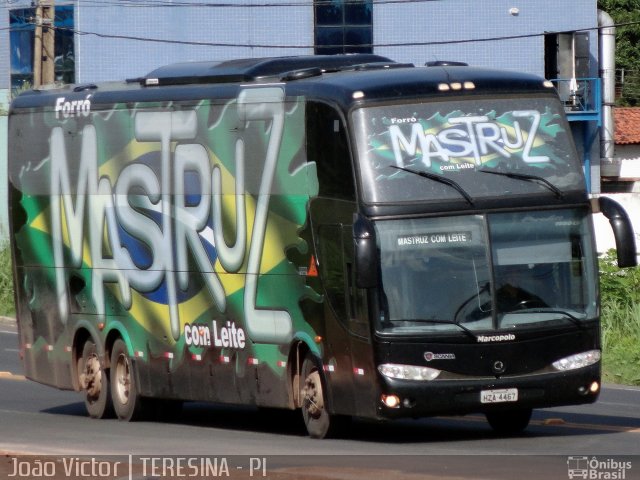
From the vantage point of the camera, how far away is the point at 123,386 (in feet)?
55.5

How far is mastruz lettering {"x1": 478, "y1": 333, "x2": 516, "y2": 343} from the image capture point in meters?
12.8

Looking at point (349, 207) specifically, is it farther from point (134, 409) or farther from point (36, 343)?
point (36, 343)

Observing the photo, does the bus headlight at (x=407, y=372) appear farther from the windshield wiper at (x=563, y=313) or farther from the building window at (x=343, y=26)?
the building window at (x=343, y=26)

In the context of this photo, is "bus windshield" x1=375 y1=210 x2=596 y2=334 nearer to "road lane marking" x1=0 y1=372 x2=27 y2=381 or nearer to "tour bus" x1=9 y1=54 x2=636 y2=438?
"tour bus" x1=9 y1=54 x2=636 y2=438

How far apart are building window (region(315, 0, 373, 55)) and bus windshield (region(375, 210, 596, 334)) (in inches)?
1400

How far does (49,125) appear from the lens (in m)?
17.7

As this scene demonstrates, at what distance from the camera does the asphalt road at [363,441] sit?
11.2m

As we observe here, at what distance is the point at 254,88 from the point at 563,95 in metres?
36.4

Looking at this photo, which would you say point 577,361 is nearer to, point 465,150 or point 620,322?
point 465,150

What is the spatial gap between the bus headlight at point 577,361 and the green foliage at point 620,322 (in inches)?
331

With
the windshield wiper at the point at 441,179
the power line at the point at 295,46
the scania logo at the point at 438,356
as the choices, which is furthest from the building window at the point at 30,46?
the scania logo at the point at 438,356

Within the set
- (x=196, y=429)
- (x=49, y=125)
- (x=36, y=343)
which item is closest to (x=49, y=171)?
(x=49, y=125)

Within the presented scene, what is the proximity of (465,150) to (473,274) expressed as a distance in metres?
1.12

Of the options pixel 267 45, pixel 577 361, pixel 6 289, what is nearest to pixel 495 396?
pixel 577 361
